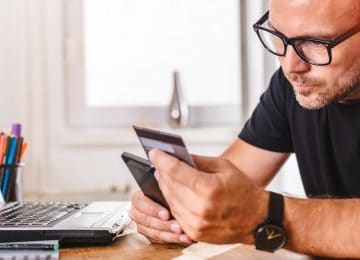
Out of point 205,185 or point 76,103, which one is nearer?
point 205,185

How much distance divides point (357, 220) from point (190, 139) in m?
1.19

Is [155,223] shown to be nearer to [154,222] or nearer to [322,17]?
[154,222]

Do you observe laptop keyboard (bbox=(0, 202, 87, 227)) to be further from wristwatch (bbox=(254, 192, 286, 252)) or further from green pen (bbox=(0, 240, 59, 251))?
wristwatch (bbox=(254, 192, 286, 252))

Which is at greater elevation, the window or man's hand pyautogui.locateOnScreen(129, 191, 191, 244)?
the window

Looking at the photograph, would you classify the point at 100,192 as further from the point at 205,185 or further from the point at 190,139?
the point at 205,185

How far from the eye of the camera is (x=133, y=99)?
6.77ft

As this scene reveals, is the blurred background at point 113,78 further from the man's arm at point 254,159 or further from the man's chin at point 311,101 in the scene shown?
the man's chin at point 311,101

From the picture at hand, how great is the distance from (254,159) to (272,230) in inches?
22.0

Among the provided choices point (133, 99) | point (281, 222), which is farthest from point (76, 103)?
point (281, 222)

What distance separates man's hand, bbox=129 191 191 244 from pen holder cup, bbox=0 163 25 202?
0.95 feet

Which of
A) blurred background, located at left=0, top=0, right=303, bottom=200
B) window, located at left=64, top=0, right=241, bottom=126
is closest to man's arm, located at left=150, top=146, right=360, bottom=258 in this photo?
blurred background, located at left=0, top=0, right=303, bottom=200

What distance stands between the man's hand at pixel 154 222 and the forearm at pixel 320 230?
6.3 inches

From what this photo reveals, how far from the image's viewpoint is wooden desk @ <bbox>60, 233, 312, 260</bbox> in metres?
0.83

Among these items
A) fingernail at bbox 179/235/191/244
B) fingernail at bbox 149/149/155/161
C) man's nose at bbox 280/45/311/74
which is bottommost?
fingernail at bbox 179/235/191/244
